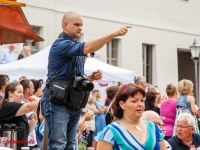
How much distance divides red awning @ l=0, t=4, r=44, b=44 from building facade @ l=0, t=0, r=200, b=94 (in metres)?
11.1

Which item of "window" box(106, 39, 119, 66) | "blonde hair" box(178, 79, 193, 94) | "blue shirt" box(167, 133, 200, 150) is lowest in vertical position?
"blue shirt" box(167, 133, 200, 150)

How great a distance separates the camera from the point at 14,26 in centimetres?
759

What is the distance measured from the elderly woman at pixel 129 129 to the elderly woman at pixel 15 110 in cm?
189

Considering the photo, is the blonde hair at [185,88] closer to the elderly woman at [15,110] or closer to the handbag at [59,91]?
the elderly woman at [15,110]

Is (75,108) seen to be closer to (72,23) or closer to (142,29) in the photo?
(72,23)

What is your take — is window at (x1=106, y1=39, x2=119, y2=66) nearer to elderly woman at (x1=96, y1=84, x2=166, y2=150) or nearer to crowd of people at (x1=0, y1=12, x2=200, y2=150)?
crowd of people at (x1=0, y1=12, x2=200, y2=150)

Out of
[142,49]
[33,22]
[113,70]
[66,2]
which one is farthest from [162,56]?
[113,70]

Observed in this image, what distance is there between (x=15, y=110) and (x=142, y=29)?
1742cm

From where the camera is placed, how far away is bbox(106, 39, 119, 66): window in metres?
22.7

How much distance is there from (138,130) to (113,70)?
9876mm

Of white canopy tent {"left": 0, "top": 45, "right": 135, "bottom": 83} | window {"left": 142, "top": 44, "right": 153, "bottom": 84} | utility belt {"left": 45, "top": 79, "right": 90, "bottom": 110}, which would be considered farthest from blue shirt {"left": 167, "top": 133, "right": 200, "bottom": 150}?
window {"left": 142, "top": 44, "right": 153, "bottom": 84}

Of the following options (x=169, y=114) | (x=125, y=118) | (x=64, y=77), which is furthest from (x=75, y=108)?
Result: (x=169, y=114)

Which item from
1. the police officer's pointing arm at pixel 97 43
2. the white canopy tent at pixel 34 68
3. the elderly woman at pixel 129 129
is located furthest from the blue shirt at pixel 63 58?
the white canopy tent at pixel 34 68

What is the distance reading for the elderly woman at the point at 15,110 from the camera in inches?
269
